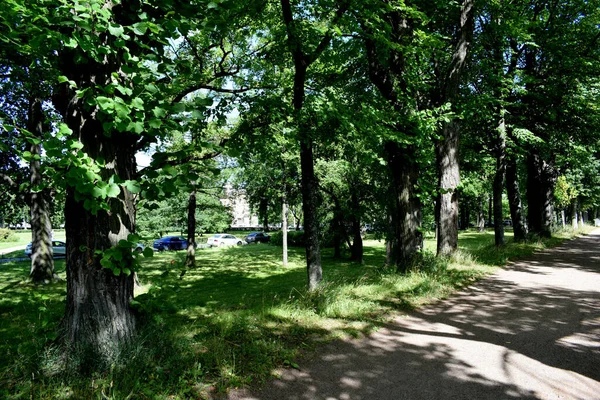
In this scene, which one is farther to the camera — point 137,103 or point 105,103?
point 137,103

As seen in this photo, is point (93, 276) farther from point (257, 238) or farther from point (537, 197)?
point (257, 238)

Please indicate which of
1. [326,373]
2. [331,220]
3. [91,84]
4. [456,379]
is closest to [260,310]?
[326,373]

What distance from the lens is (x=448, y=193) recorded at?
414 inches

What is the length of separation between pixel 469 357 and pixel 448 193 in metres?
6.98

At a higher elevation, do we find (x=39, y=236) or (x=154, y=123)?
(x=154, y=123)

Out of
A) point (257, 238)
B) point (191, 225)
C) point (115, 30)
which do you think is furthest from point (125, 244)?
point (257, 238)

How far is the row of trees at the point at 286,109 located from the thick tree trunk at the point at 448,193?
0.04 m

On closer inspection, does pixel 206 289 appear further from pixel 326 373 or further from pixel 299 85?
pixel 326 373

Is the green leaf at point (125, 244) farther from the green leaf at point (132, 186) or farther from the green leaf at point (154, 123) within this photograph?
the green leaf at point (154, 123)

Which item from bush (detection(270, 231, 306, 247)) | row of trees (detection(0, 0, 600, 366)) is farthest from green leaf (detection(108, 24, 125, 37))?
bush (detection(270, 231, 306, 247))

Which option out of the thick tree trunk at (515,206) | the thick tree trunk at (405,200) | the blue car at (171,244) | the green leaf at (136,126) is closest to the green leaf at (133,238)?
the green leaf at (136,126)

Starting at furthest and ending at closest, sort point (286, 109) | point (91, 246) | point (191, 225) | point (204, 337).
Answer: point (191, 225) → point (286, 109) → point (204, 337) → point (91, 246)

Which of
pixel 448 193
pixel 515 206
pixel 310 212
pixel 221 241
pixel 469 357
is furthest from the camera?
pixel 221 241

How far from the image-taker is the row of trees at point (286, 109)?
3256 mm
